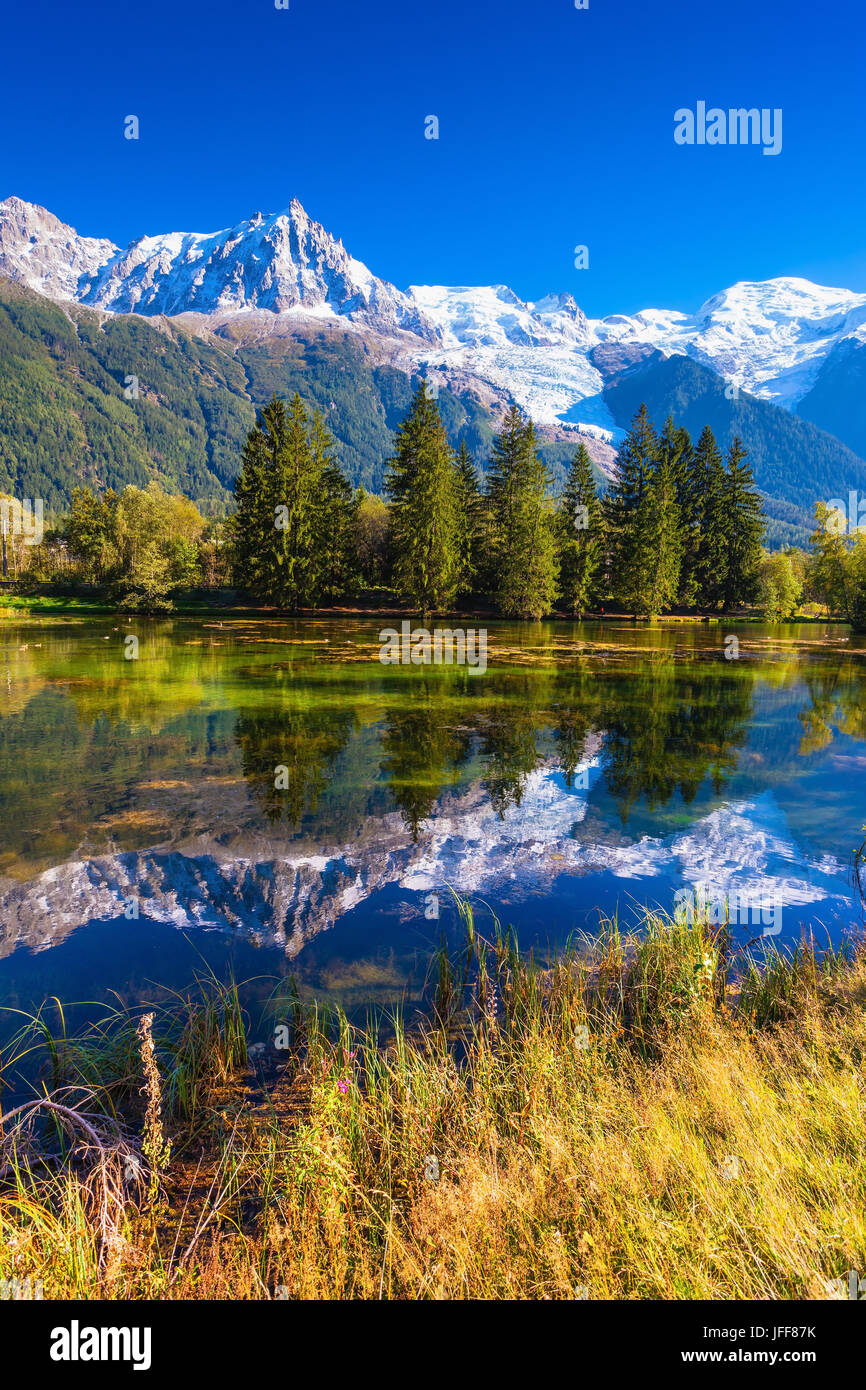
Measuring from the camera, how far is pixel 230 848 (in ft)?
33.4

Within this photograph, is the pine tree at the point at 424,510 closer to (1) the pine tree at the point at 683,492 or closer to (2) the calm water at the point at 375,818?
(1) the pine tree at the point at 683,492

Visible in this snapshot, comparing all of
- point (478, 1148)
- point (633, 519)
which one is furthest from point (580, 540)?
point (478, 1148)

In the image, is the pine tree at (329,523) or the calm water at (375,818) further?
the pine tree at (329,523)

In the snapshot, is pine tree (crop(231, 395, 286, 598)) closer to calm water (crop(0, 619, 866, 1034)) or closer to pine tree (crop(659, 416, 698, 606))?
calm water (crop(0, 619, 866, 1034))

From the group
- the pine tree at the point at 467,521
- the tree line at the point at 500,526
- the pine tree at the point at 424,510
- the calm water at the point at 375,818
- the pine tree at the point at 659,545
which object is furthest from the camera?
the pine tree at the point at 467,521

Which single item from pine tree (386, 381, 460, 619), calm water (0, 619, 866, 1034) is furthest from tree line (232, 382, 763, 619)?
calm water (0, 619, 866, 1034)

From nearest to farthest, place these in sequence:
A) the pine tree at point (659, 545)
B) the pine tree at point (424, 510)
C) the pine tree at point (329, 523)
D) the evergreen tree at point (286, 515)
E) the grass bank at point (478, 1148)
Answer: the grass bank at point (478, 1148)
the pine tree at point (424, 510)
the evergreen tree at point (286, 515)
the pine tree at point (659, 545)
the pine tree at point (329, 523)

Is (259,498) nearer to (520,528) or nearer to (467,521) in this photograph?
(467,521)

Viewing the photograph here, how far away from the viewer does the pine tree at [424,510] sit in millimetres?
58531

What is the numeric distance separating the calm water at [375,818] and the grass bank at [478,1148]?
1348 mm

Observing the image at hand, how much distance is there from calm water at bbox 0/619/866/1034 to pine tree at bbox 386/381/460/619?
35242mm

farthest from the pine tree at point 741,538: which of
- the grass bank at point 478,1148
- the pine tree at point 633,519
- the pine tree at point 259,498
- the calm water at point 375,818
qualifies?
the grass bank at point 478,1148

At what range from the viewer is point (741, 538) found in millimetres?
71250
